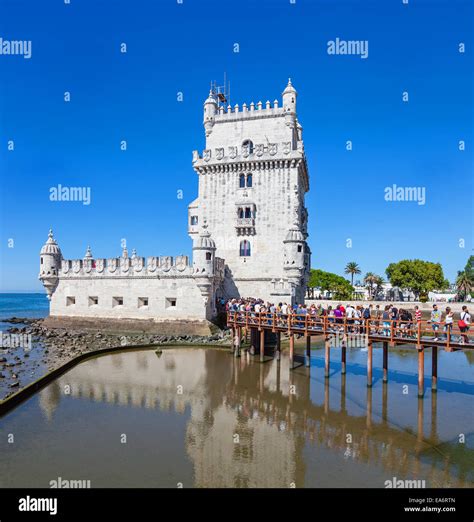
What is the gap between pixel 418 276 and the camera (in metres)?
68.8

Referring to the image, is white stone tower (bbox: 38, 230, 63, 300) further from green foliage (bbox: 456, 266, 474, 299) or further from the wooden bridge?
green foliage (bbox: 456, 266, 474, 299)

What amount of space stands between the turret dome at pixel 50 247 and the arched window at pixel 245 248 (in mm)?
17481

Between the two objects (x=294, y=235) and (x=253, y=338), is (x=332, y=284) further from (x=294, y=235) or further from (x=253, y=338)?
(x=253, y=338)

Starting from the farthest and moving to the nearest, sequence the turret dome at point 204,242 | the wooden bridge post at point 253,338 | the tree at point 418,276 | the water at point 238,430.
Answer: the tree at point 418,276
the turret dome at point 204,242
the wooden bridge post at point 253,338
the water at point 238,430

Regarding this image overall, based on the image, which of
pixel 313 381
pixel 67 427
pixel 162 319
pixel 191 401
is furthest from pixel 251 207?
pixel 67 427

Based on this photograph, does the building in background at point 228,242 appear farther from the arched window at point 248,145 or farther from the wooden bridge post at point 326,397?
the wooden bridge post at point 326,397


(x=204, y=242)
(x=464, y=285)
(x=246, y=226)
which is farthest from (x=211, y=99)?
(x=464, y=285)

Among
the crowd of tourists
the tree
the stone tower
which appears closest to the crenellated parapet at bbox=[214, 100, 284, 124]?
the stone tower

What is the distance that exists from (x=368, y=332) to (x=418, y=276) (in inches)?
2158

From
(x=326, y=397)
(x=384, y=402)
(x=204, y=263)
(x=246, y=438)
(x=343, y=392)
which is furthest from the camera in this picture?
(x=204, y=263)

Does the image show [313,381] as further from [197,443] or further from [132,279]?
[132,279]

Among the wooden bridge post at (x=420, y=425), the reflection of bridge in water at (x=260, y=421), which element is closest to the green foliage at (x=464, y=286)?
the reflection of bridge in water at (x=260, y=421)

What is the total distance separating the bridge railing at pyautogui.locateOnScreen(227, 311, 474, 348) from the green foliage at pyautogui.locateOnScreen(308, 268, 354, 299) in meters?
54.5

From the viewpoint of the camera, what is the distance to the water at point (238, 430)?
432 inches
